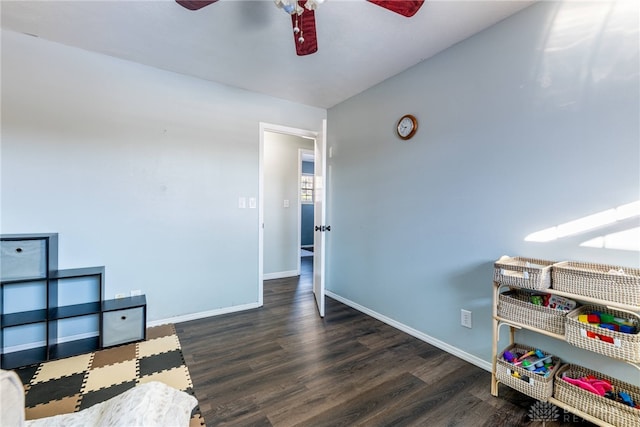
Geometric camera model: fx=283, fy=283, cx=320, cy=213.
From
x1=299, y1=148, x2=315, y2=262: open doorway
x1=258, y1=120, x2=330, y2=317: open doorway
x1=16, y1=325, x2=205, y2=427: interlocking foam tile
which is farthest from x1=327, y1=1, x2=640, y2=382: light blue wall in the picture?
x1=299, y1=148, x2=315, y2=262: open doorway

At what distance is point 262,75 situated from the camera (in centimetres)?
289

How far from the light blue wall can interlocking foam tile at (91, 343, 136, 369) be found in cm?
229

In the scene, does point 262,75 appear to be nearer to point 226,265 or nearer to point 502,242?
point 226,265

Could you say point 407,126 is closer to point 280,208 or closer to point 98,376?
point 280,208

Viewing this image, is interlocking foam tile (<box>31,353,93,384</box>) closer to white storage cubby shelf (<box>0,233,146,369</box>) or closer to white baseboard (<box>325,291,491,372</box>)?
white storage cubby shelf (<box>0,233,146,369</box>)

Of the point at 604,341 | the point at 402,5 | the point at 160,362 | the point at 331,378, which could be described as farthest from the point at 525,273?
the point at 160,362

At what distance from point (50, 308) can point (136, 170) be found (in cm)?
135

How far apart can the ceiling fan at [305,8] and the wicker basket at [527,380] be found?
6.89ft

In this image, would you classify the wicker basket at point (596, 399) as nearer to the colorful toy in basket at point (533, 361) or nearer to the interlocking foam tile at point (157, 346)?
the colorful toy in basket at point (533, 361)

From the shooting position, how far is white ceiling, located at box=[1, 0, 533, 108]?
1.92 m

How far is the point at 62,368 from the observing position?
2080 mm

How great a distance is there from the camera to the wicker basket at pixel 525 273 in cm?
159

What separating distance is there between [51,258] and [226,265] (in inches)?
58.0

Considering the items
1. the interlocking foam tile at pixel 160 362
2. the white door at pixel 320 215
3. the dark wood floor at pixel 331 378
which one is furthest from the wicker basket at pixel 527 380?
the interlocking foam tile at pixel 160 362
